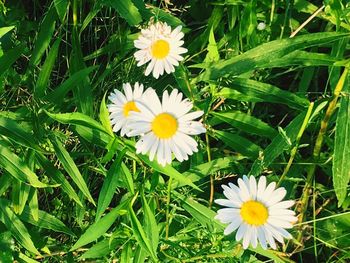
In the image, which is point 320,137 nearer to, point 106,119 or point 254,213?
point 254,213

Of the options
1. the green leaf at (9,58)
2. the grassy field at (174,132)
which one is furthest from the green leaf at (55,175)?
the green leaf at (9,58)

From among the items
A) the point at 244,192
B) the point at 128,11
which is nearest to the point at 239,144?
the point at 244,192

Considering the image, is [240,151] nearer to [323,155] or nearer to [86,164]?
[323,155]

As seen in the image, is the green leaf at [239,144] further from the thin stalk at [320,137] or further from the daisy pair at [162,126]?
the daisy pair at [162,126]

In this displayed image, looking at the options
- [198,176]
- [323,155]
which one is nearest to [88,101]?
[198,176]

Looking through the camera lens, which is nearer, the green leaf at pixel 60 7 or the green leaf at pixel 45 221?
the green leaf at pixel 60 7

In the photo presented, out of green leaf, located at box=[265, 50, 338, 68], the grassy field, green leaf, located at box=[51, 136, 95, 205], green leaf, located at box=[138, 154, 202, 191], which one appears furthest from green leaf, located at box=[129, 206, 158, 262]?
green leaf, located at box=[265, 50, 338, 68]
